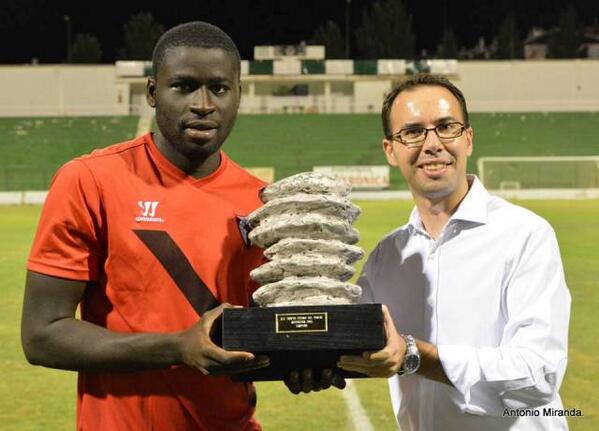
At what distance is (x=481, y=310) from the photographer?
300cm

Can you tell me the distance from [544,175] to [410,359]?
2676cm

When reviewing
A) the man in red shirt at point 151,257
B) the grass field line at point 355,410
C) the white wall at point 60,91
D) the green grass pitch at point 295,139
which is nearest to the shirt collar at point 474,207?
the man in red shirt at point 151,257

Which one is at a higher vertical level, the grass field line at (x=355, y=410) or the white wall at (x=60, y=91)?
the white wall at (x=60, y=91)

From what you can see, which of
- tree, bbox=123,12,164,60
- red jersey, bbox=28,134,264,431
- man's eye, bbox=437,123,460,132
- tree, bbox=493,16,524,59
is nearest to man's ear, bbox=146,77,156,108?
red jersey, bbox=28,134,264,431

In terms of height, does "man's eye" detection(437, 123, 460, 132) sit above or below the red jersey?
above

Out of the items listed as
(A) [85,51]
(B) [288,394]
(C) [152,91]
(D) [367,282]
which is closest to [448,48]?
(A) [85,51]

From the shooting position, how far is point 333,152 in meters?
39.2

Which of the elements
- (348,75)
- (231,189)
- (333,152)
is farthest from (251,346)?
(348,75)

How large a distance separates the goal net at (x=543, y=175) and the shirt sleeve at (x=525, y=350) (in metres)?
25.9

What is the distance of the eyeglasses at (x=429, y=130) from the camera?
308cm

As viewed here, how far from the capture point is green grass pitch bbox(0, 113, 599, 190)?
36594 millimetres

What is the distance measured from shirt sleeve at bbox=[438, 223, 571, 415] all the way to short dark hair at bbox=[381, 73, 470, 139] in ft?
1.64

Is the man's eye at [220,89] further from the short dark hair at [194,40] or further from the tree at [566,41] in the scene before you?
the tree at [566,41]

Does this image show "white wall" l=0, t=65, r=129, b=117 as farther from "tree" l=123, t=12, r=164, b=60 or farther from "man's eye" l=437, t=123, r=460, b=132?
"man's eye" l=437, t=123, r=460, b=132
